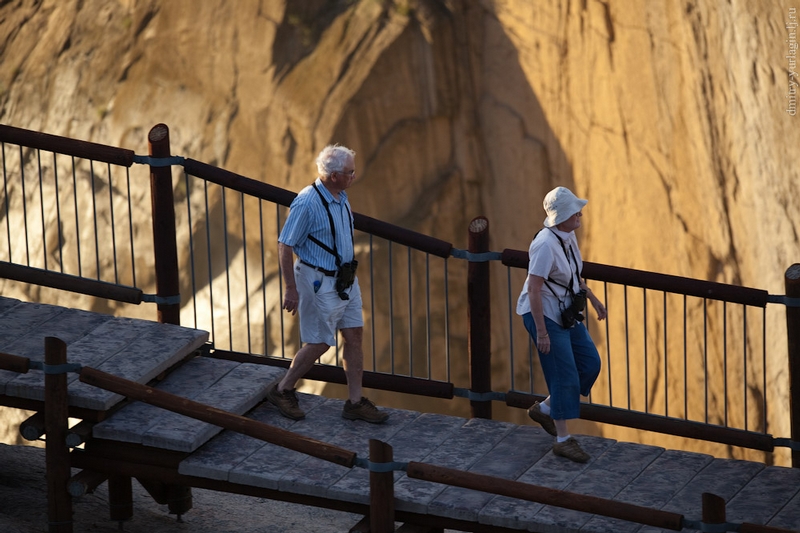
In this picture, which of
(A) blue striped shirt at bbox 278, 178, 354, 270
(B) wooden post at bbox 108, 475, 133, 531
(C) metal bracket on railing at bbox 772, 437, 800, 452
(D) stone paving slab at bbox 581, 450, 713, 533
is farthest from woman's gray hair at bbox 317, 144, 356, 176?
(B) wooden post at bbox 108, 475, 133, 531

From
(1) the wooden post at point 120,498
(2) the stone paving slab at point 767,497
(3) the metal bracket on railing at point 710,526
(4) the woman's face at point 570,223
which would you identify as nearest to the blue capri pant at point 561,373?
(4) the woman's face at point 570,223

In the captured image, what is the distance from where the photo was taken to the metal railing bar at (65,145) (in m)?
6.66

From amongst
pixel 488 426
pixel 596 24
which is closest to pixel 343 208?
pixel 488 426

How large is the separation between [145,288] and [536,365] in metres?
5.47

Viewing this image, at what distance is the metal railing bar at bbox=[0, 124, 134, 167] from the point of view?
21.9 ft

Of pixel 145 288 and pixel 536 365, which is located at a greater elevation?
pixel 145 288

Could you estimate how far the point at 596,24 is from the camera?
42.0ft

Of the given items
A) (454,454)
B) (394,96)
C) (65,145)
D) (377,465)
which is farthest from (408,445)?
(394,96)

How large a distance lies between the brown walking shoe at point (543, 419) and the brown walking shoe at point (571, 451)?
129mm

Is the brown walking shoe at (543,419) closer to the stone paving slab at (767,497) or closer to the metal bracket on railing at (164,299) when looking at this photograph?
the stone paving slab at (767,497)

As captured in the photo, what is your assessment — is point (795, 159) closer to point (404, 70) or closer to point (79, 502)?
point (79, 502)

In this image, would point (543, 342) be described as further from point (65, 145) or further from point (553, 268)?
point (65, 145)

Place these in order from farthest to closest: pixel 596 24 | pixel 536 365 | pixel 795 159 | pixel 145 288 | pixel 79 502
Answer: pixel 145 288
pixel 536 365
pixel 596 24
pixel 795 159
pixel 79 502

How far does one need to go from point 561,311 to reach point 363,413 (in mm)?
1252
